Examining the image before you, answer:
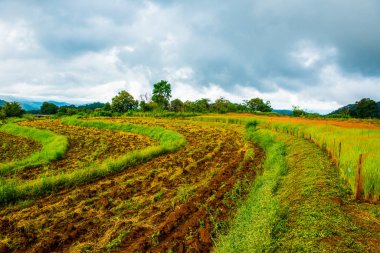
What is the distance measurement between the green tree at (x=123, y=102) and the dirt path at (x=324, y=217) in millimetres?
72032

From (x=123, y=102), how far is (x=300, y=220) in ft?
247

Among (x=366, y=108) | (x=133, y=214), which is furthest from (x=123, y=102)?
(x=133, y=214)

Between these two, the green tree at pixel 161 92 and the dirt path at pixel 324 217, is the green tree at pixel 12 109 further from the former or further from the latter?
the dirt path at pixel 324 217

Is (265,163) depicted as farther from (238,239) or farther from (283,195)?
(238,239)

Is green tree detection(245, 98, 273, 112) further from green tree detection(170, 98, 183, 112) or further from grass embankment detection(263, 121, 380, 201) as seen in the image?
grass embankment detection(263, 121, 380, 201)

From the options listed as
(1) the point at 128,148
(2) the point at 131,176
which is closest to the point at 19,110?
(1) the point at 128,148

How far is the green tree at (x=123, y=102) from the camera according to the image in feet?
246

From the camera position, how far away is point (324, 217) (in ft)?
16.9

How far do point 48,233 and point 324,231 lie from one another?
5.80 meters

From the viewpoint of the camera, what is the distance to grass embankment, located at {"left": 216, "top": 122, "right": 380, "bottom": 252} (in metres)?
4.34

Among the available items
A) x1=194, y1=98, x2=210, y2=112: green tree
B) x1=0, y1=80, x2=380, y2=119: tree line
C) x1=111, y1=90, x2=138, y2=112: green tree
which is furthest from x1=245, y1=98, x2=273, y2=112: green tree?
x1=111, y1=90, x2=138, y2=112: green tree

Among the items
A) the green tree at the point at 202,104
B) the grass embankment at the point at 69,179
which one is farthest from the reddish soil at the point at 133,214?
the green tree at the point at 202,104

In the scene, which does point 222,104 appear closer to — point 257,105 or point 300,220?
point 257,105

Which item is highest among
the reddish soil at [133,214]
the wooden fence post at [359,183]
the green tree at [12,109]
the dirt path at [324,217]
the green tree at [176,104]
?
the green tree at [176,104]
